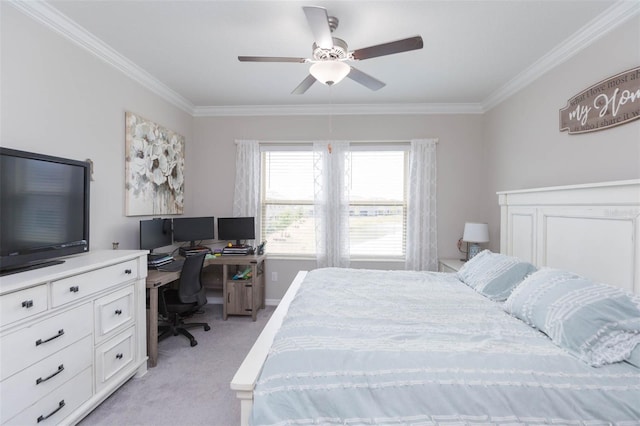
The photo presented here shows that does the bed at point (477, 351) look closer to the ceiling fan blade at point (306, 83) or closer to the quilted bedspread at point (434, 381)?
the quilted bedspread at point (434, 381)

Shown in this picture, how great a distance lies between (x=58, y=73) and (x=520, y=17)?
3385mm

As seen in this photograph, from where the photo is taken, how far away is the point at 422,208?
383cm

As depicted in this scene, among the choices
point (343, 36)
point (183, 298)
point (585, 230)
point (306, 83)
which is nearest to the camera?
point (585, 230)

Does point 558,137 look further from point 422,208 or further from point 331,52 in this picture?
point 331,52

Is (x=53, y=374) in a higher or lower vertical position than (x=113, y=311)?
lower

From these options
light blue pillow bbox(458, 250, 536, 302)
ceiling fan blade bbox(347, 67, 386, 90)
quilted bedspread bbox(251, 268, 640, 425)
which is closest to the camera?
quilted bedspread bbox(251, 268, 640, 425)

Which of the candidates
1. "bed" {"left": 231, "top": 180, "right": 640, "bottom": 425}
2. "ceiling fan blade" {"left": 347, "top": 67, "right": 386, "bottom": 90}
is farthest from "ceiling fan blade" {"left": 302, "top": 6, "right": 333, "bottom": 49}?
"bed" {"left": 231, "top": 180, "right": 640, "bottom": 425}

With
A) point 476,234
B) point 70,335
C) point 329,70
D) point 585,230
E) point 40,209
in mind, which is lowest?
point 70,335

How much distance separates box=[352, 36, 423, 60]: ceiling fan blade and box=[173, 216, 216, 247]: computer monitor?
274 cm

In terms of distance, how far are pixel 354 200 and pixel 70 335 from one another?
125 inches

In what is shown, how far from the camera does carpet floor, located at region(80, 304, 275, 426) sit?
190 centimetres

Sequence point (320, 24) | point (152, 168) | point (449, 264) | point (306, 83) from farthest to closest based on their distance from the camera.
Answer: point (449, 264)
point (152, 168)
point (306, 83)
point (320, 24)

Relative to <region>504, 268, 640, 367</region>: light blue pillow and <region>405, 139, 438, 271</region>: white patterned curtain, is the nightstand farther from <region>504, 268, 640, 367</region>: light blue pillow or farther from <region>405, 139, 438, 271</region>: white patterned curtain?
<region>504, 268, 640, 367</region>: light blue pillow

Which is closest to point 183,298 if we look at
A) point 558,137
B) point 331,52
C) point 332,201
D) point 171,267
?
point 171,267
